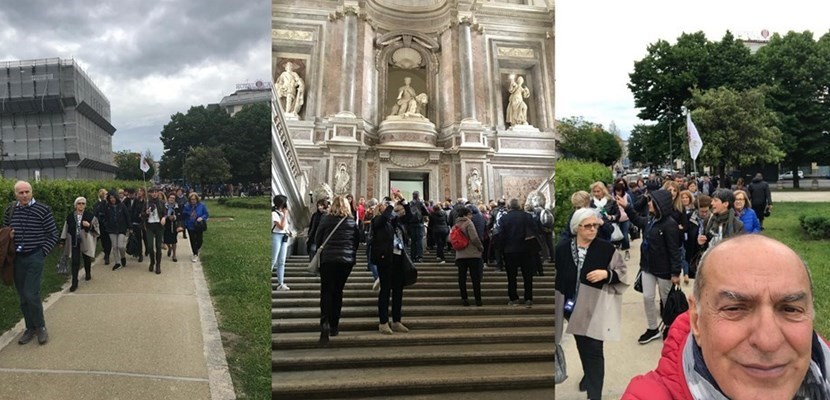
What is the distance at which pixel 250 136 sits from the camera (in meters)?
2.19

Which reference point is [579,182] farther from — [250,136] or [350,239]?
[250,136]

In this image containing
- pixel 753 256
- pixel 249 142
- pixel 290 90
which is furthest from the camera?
pixel 249 142

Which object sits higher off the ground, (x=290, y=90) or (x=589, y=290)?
(x=290, y=90)

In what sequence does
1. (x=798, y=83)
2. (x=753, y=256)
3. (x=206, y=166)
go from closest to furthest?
1. (x=753, y=256)
2. (x=206, y=166)
3. (x=798, y=83)

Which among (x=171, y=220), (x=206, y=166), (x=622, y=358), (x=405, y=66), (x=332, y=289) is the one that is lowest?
(x=622, y=358)

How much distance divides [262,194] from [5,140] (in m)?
1.34

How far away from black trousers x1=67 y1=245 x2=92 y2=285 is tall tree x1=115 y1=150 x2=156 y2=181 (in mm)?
380

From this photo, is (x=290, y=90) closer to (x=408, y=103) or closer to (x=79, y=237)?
(x=408, y=103)

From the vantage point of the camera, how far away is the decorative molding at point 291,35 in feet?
5.75

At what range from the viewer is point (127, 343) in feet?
8.14

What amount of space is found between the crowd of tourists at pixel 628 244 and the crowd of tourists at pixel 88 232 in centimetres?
166

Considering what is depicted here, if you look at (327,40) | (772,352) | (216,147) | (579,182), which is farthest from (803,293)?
(216,147)

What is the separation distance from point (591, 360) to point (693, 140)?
44.2 inches

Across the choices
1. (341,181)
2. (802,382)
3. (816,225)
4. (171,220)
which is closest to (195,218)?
(171,220)
